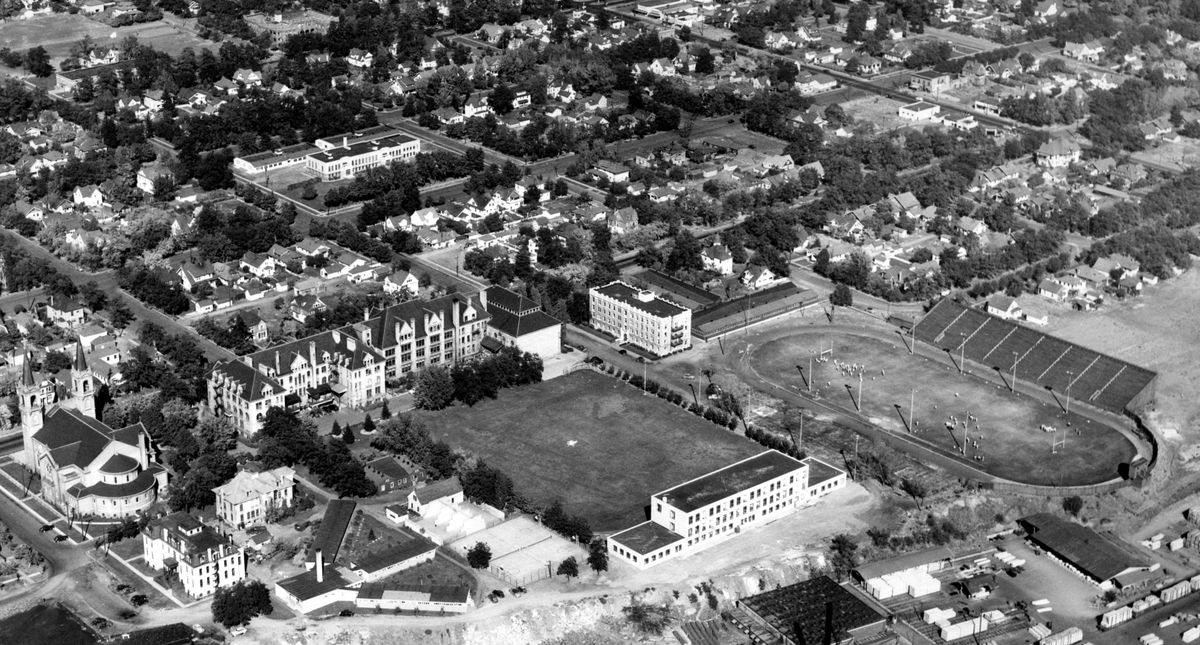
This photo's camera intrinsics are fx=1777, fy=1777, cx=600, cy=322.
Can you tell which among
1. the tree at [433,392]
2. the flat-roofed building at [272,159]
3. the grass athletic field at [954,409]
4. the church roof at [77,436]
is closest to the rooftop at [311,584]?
the church roof at [77,436]

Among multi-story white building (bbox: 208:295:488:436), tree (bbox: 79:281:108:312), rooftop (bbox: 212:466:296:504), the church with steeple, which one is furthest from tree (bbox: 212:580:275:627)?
tree (bbox: 79:281:108:312)

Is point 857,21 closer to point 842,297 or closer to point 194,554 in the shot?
point 842,297

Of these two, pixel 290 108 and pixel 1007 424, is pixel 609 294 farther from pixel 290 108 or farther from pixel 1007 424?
pixel 290 108

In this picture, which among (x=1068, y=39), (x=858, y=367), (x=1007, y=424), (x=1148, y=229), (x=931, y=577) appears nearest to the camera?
(x=931, y=577)

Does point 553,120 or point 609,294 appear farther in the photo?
point 553,120

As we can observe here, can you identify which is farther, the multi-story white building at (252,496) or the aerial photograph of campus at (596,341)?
the multi-story white building at (252,496)

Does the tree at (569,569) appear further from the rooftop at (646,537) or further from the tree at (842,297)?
the tree at (842,297)

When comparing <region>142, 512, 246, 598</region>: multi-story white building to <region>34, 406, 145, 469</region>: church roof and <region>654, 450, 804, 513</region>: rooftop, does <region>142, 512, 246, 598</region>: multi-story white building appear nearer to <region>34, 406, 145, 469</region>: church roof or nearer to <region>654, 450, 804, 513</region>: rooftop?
<region>34, 406, 145, 469</region>: church roof

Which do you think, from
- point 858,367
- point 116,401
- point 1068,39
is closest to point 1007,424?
point 858,367

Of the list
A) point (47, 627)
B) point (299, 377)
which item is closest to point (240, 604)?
point (47, 627)
